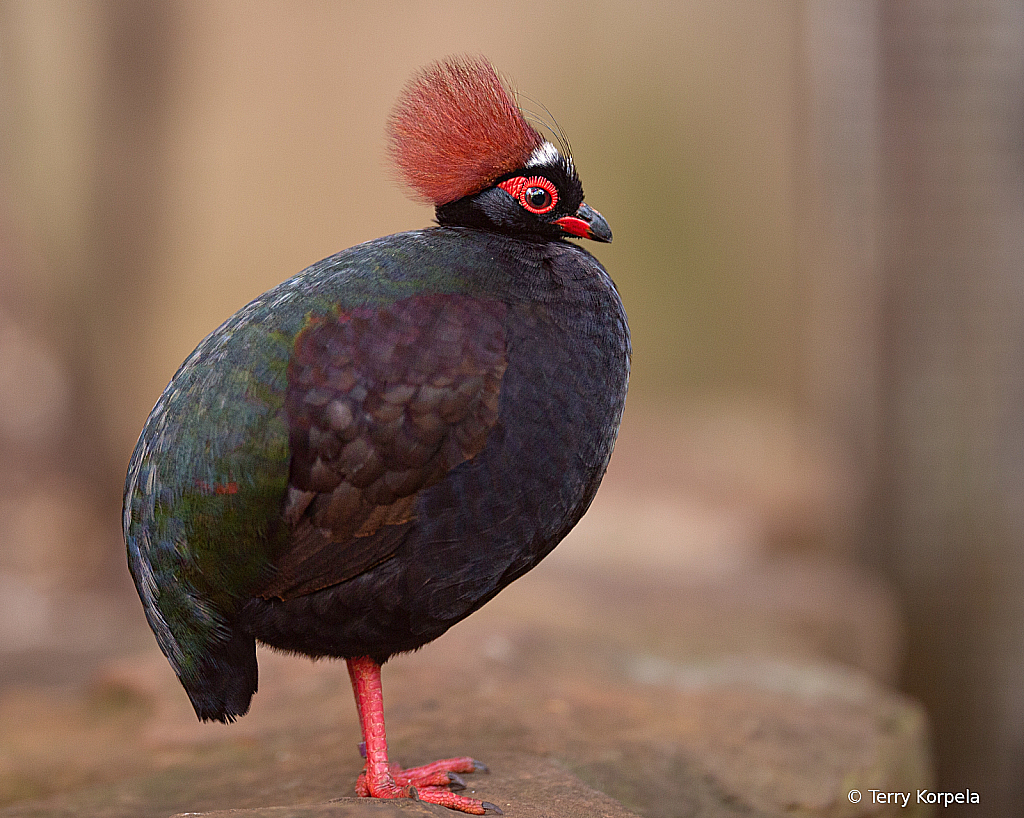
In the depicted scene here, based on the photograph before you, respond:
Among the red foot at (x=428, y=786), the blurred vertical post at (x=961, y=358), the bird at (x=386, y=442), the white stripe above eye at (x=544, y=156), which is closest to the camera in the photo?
the bird at (x=386, y=442)

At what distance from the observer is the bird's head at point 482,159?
294cm

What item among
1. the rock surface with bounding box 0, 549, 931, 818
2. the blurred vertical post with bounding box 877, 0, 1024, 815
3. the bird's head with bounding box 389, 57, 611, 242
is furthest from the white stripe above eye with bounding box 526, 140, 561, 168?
the blurred vertical post with bounding box 877, 0, 1024, 815

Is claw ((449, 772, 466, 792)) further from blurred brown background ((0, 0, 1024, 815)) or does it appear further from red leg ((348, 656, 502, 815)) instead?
blurred brown background ((0, 0, 1024, 815))

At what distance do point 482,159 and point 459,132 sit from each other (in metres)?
0.10

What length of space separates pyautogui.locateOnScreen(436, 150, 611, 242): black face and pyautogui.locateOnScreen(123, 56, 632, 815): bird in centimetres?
1

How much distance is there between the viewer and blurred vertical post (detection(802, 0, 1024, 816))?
592cm

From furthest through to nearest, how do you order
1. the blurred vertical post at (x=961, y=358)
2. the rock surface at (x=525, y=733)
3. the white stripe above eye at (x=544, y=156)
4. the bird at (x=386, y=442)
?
1. the blurred vertical post at (x=961, y=358)
2. the rock surface at (x=525, y=733)
3. the white stripe above eye at (x=544, y=156)
4. the bird at (x=386, y=442)

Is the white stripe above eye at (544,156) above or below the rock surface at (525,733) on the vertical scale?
above

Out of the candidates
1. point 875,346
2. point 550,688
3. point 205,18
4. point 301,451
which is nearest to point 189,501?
point 301,451

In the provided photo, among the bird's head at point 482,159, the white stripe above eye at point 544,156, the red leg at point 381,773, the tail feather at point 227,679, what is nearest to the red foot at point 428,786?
the red leg at point 381,773

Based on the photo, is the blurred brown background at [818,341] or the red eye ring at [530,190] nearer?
the red eye ring at [530,190]

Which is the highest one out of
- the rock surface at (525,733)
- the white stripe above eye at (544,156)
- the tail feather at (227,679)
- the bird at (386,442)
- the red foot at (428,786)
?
the white stripe above eye at (544,156)

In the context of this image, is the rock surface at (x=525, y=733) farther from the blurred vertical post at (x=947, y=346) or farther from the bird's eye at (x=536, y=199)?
the bird's eye at (x=536, y=199)

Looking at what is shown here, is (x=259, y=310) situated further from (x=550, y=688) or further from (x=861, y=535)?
(x=861, y=535)
